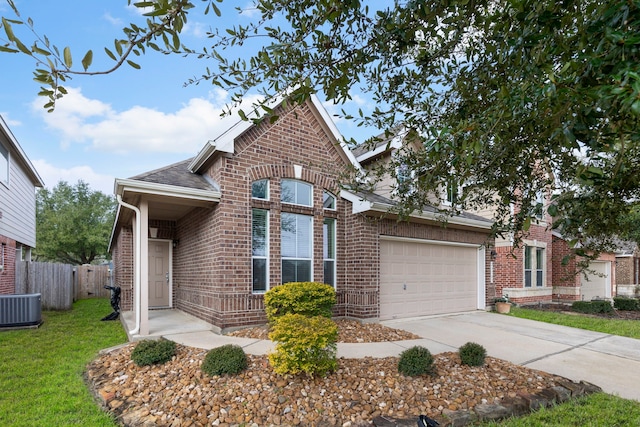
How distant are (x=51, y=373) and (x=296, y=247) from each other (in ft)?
17.0

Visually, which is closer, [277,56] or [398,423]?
[277,56]

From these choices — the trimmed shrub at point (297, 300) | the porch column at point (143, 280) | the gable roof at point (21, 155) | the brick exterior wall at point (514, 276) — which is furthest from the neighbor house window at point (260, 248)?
the brick exterior wall at point (514, 276)

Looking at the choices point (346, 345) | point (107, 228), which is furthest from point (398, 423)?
point (107, 228)

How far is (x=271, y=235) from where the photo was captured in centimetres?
867

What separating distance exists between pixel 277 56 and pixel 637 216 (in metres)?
11.2

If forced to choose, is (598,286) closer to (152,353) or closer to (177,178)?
(177,178)

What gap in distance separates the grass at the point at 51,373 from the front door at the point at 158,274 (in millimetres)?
1508

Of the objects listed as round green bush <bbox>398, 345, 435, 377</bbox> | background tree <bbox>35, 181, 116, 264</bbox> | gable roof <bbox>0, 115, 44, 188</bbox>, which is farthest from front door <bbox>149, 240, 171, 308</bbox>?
background tree <bbox>35, 181, 116, 264</bbox>

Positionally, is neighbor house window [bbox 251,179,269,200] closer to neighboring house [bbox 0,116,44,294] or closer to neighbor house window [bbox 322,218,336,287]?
neighbor house window [bbox 322,218,336,287]

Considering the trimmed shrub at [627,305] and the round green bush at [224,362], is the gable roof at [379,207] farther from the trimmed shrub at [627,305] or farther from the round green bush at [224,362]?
the trimmed shrub at [627,305]

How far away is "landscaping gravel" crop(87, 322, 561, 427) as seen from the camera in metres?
4.20

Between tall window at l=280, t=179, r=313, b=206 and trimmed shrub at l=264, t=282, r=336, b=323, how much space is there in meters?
2.19

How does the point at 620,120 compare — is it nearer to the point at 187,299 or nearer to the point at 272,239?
the point at 272,239

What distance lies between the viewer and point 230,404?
441 centimetres
